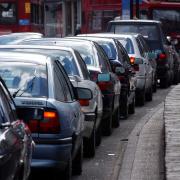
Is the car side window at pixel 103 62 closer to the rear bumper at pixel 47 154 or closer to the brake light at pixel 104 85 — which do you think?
the brake light at pixel 104 85

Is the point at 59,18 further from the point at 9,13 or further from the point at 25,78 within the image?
the point at 25,78

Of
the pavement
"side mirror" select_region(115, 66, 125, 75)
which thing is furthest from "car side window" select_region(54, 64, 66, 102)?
"side mirror" select_region(115, 66, 125, 75)

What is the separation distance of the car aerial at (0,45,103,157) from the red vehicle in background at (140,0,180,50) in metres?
27.8

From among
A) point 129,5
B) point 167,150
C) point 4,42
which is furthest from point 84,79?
point 129,5

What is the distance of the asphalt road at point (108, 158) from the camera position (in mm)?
11164

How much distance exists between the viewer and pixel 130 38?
73.7 feet

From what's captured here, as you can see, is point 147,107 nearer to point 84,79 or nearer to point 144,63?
point 144,63

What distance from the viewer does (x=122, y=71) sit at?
17.3 metres

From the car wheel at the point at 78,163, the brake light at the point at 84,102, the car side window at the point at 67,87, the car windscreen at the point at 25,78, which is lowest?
the car wheel at the point at 78,163

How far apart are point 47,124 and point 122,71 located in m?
8.07

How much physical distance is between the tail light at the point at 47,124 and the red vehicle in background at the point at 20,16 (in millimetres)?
28811

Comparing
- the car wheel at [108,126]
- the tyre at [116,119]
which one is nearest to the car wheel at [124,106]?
Answer: the tyre at [116,119]

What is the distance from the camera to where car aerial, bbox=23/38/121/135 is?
1480 centimetres

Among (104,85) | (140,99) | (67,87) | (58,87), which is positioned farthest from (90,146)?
(140,99)
